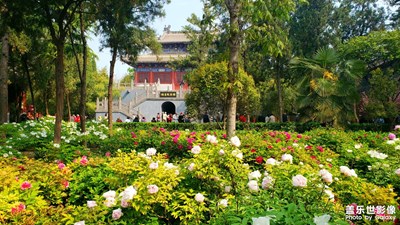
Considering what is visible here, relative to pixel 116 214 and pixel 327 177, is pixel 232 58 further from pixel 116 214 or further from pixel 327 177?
pixel 116 214

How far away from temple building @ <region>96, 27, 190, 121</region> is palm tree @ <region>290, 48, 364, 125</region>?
11.5 metres

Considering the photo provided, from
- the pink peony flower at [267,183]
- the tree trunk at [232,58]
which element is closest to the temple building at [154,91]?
the tree trunk at [232,58]

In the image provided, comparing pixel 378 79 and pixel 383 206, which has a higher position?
pixel 378 79

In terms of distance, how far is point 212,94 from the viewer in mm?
15648

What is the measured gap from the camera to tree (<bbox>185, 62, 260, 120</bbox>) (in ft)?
49.3

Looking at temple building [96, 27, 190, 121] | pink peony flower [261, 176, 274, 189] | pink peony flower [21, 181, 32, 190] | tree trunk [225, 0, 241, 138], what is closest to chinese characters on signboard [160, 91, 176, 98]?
temple building [96, 27, 190, 121]

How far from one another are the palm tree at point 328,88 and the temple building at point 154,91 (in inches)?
451

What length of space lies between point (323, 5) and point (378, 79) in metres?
5.90

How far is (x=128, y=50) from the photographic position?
13594 mm

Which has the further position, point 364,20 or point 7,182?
point 364,20

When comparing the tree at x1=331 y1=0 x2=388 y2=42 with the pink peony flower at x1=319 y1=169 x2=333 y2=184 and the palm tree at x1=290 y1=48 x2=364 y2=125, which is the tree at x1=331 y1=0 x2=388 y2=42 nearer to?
the palm tree at x1=290 y1=48 x2=364 y2=125

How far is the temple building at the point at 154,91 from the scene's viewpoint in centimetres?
3061

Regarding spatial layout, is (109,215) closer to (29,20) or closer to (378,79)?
(29,20)

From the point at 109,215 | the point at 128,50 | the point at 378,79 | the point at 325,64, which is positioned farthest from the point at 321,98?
the point at 109,215
